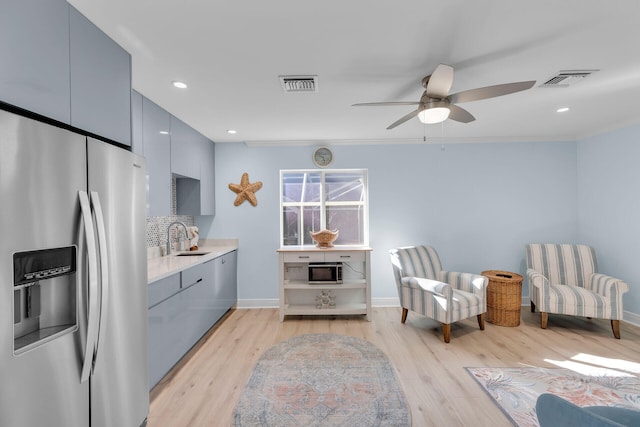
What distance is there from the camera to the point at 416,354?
276 centimetres

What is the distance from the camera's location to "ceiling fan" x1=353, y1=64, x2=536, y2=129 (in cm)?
175

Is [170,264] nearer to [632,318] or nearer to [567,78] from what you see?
[567,78]

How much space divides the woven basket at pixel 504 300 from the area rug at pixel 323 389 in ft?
5.40

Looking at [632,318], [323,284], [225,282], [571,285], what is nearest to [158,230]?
[225,282]

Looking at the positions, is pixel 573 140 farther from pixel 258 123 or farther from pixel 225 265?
pixel 225 265

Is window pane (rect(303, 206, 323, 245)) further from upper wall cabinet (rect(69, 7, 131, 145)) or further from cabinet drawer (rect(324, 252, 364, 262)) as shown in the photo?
upper wall cabinet (rect(69, 7, 131, 145))

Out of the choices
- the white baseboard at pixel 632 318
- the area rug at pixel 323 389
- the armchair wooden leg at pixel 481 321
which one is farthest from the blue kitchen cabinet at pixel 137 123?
the white baseboard at pixel 632 318

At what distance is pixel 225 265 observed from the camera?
12.0 feet

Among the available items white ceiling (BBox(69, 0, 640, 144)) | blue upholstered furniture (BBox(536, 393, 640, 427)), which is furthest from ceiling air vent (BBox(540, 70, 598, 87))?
blue upholstered furniture (BBox(536, 393, 640, 427))

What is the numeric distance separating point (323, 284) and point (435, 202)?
1.97 meters

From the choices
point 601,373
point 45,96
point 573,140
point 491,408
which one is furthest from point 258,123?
point 573,140

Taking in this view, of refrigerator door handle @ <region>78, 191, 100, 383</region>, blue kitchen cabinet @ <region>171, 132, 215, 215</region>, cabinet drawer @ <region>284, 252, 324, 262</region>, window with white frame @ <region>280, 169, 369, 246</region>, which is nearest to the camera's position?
refrigerator door handle @ <region>78, 191, 100, 383</region>

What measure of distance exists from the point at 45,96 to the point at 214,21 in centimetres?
86

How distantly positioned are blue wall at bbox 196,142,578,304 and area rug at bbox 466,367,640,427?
5.93ft
